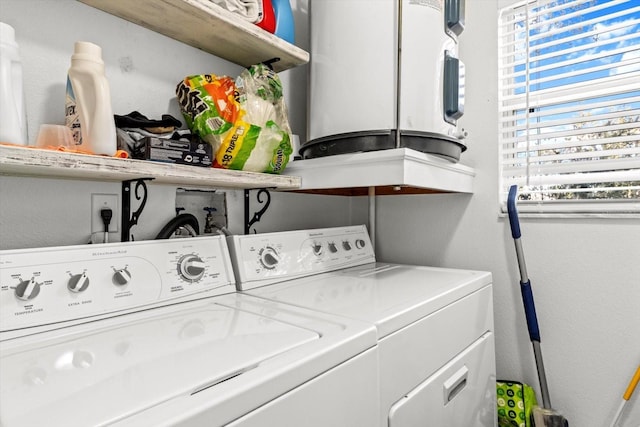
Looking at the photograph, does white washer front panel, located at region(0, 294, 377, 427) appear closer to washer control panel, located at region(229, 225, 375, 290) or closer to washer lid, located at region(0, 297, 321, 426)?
washer lid, located at region(0, 297, 321, 426)

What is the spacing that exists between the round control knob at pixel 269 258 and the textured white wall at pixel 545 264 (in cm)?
90

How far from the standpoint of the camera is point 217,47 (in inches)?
56.3

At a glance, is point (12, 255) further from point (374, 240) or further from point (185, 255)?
point (374, 240)

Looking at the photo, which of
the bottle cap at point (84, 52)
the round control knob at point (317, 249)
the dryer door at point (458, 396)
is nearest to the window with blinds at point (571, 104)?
the dryer door at point (458, 396)

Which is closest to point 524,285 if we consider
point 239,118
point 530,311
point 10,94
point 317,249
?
point 530,311

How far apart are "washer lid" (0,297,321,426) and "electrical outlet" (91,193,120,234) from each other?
354mm

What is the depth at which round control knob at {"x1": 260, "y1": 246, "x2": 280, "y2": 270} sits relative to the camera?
135cm

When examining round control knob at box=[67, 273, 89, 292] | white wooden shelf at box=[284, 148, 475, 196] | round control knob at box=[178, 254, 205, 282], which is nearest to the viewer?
Answer: round control knob at box=[67, 273, 89, 292]

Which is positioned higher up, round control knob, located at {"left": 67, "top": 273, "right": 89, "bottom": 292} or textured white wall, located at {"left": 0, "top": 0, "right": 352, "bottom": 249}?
textured white wall, located at {"left": 0, "top": 0, "right": 352, "bottom": 249}

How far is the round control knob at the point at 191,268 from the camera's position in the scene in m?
1.13

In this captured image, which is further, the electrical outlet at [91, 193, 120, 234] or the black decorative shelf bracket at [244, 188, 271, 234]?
the black decorative shelf bracket at [244, 188, 271, 234]

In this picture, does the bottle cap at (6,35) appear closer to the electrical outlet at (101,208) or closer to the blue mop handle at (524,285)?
the electrical outlet at (101,208)

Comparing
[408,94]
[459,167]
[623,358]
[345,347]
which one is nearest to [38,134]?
[345,347]

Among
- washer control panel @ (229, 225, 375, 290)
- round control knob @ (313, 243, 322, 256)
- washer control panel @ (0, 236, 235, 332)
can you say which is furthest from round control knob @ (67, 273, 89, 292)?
round control knob @ (313, 243, 322, 256)
